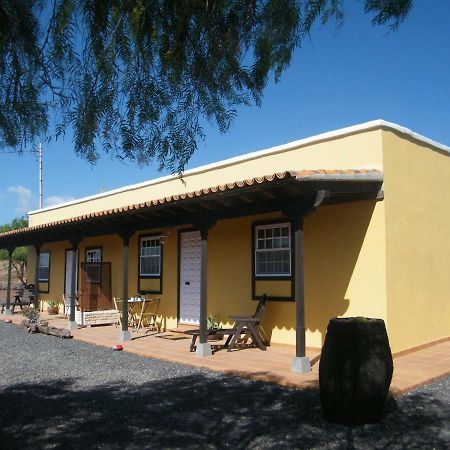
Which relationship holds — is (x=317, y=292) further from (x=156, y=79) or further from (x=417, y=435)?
(x=156, y=79)

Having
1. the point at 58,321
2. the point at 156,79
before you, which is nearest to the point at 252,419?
the point at 156,79

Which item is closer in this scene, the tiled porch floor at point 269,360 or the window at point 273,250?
the tiled porch floor at point 269,360

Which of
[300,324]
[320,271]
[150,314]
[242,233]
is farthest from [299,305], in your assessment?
[150,314]

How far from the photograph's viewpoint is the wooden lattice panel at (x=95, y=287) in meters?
Answer: 14.1

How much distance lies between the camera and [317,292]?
9.02 meters

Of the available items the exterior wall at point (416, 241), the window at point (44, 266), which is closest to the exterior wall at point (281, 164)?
the exterior wall at point (416, 241)

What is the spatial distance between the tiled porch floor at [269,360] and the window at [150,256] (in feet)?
6.83

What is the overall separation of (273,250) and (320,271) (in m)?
1.15

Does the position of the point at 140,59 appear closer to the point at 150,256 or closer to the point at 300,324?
the point at 300,324

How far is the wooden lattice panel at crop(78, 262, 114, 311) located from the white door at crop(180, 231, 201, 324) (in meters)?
3.33

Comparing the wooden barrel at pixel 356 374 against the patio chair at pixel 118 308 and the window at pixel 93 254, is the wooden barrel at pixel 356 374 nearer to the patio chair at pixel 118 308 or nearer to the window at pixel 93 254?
the patio chair at pixel 118 308

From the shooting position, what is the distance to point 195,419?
5262 millimetres

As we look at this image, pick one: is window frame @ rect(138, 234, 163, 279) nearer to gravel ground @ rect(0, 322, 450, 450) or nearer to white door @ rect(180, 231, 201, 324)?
white door @ rect(180, 231, 201, 324)

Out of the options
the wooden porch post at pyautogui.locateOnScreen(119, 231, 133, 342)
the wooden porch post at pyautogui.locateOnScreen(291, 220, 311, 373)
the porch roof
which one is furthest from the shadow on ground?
the wooden porch post at pyautogui.locateOnScreen(119, 231, 133, 342)
